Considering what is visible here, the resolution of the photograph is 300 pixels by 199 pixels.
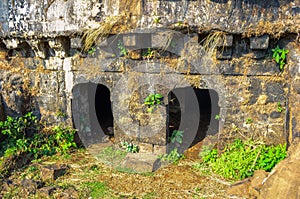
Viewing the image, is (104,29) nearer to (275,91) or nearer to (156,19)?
(156,19)

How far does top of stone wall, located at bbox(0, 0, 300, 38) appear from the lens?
177 inches

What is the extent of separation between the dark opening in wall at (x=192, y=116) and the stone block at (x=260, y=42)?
2.63 m

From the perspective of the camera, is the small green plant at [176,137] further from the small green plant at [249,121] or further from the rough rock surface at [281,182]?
the rough rock surface at [281,182]

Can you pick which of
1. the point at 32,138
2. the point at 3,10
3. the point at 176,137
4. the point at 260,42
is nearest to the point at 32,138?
the point at 32,138

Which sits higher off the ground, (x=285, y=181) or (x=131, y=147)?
(x=285, y=181)

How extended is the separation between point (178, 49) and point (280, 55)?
1.71 meters

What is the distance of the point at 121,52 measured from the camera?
5.38 metres

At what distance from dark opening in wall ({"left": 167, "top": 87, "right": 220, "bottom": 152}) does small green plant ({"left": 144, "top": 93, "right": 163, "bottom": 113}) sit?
1.34 m

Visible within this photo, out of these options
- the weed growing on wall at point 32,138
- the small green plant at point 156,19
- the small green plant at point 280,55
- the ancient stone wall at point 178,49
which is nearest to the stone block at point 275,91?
the ancient stone wall at point 178,49

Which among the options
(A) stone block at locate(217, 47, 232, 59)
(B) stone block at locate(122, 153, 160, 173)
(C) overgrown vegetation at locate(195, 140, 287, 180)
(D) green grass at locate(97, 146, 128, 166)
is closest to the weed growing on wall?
(D) green grass at locate(97, 146, 128, 166)

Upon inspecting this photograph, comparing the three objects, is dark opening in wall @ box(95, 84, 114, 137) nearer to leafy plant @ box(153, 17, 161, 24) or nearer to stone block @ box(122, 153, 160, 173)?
stone block @ box(122, 153, 160, 173)

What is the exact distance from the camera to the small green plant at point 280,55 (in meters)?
4.66

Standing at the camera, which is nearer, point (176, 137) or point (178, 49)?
point (178, 49)

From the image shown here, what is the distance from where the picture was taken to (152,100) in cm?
552
